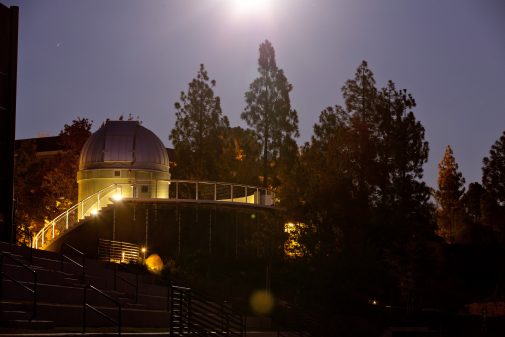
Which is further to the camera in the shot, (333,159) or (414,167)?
(414,167)

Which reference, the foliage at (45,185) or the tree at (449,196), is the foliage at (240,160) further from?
the tree at (449,196)

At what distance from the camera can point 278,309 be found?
36.9 metres

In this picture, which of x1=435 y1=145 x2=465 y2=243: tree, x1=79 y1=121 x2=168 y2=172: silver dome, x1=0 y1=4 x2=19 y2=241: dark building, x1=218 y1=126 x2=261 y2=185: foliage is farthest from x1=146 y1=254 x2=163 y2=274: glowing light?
x1=435 y1=145 x2=465 y2=243: tree

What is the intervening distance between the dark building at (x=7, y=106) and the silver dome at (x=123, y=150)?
1182 centimetres

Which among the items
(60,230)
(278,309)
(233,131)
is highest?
(233,131)

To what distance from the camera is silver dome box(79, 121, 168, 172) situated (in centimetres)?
4831

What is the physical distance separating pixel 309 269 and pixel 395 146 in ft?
47.9

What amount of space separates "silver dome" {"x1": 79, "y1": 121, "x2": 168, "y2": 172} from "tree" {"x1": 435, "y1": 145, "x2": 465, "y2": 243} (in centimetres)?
4146

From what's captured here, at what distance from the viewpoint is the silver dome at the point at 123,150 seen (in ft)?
159

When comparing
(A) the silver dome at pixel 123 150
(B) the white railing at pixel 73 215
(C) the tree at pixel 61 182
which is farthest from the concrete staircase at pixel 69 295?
(C) the tree at pixel 61 182

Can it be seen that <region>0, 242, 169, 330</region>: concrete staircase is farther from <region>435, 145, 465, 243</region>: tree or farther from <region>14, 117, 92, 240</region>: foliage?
<region>435, 145, 465, 243</region>: tree

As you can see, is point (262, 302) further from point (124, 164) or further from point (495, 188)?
point (495, 188)

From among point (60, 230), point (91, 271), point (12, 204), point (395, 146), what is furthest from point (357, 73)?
point (91, 271)

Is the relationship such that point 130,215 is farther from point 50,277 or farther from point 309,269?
point 50,277
